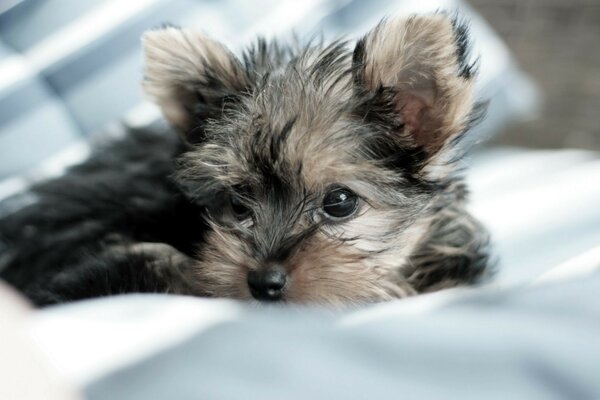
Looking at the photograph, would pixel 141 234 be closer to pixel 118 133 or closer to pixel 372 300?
pixel 118 133

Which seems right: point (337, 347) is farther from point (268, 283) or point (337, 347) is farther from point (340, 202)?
point (340, 202)

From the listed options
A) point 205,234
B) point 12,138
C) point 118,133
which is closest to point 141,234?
point 205,234

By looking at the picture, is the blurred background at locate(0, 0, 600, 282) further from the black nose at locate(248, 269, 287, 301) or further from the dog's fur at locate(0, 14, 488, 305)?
the black nose at locate(248, 269, 287, 301)

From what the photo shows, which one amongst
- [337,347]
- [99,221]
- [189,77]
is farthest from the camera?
[99,221]

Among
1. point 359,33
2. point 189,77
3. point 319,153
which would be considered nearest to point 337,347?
point 319,153

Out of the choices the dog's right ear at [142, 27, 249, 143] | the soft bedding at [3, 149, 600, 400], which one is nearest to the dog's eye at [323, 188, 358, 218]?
the dog's right ear at [142, 27, 249, 143]

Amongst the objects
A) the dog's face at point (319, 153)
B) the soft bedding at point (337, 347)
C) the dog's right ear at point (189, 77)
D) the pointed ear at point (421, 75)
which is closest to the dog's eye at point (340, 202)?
the dog's face at point (319, 153)
